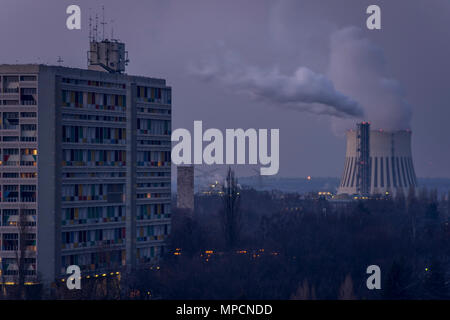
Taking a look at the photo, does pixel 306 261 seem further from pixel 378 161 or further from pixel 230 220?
pixel 378 161

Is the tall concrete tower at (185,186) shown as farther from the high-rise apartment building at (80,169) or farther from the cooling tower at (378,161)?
the high-rise apartment building at (80,169)

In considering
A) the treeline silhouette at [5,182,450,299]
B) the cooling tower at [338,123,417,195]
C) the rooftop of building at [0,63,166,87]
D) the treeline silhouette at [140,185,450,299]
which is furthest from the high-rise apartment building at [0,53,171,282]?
the cooling tower at [338,123,417,195]

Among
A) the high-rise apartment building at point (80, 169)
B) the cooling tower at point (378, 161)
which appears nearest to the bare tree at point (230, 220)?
the high-rise apartment building at point (80, 169)

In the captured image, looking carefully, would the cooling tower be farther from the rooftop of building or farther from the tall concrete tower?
the rooftop of building
